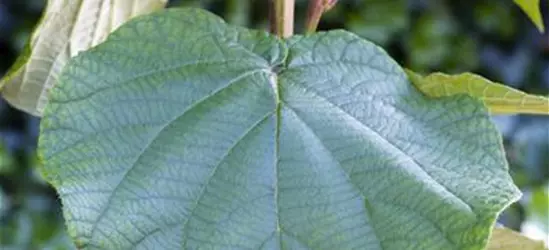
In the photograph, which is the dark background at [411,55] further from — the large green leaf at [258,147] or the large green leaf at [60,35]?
the large green leaf at [258,147]

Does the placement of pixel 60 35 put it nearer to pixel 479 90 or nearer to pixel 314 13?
pixel 314 13

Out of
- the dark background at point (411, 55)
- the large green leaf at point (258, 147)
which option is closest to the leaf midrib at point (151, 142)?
the large green leaf at point (258, 147)

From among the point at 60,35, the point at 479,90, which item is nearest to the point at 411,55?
the point at 60,35

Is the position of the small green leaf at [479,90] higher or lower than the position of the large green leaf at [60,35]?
higher

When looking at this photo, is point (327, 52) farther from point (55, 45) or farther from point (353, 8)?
point (353, 8)

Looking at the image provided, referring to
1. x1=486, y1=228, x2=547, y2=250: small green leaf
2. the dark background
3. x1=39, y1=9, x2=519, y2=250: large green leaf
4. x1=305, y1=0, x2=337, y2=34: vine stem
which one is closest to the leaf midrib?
x1=39, y1=9, x2=519, y2=250: large green leaf

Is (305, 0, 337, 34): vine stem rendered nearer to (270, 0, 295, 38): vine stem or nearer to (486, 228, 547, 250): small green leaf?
(270, 0, 295, 38): vine stem
